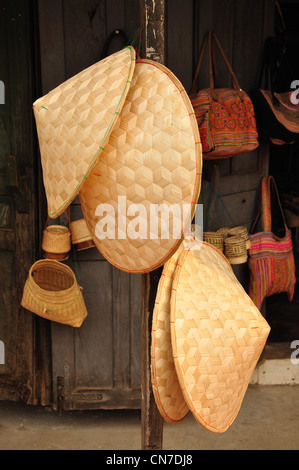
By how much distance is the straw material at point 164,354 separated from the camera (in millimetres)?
1699

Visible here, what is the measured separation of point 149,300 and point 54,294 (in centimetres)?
114

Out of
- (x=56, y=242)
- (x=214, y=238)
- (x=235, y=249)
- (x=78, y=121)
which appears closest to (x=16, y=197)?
(x=56, y=242)

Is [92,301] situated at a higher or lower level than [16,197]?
lower

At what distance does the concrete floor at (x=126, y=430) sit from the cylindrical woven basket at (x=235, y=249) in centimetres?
97

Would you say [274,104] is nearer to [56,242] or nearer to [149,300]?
[56,242]

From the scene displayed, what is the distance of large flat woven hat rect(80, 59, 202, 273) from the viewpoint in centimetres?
149

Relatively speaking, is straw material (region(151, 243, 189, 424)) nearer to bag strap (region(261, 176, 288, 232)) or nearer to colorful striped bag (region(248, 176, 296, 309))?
colorful striped bag (region(248, 176, 296, 309))

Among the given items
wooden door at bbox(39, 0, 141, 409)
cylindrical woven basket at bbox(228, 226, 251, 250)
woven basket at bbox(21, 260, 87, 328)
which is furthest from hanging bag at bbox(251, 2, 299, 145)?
woven basket at bbox(21, 260, 87, 328)

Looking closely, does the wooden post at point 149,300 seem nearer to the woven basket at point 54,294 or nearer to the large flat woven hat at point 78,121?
the large flat woven hat at point 78,121

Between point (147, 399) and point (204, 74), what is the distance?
188cm

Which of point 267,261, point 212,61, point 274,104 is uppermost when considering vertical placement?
point 212,61

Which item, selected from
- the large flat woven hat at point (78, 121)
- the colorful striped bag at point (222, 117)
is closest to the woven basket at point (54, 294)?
the colorful striped bag at point (222, 117)

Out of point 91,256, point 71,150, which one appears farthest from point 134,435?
point 71,150

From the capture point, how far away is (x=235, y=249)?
10.6 ft
